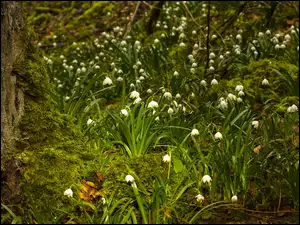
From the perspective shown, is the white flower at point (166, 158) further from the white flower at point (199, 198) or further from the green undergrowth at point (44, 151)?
the green undergrowth at point (44, 151)

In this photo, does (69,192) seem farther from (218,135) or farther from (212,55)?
(212,55)

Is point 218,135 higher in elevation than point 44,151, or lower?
lower

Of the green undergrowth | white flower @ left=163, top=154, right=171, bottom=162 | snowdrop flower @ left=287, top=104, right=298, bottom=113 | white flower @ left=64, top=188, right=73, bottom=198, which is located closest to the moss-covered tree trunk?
the green undergrowth

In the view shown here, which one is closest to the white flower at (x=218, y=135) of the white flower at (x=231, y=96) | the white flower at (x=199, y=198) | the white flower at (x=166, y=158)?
the white flower at (x=166, y=158)

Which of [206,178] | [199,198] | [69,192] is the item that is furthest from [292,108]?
[69,192]

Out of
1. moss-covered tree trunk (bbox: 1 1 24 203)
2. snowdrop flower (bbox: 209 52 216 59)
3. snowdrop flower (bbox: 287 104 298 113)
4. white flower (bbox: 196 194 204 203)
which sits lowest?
white flower (bbox: 196 194 204 203)

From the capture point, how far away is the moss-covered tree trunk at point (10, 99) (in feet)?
9.47

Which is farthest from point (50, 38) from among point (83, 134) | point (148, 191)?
point (148, 191)

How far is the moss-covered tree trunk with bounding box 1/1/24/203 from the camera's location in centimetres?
289

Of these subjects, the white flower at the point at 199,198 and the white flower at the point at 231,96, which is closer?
the white flower at the point at 199,198

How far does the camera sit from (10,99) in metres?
3.04

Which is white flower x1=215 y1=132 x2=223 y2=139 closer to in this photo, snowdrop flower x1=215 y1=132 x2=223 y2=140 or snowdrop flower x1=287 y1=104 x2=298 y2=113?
snowdrop flower x1=215 y1=132 x2=223 y2=140

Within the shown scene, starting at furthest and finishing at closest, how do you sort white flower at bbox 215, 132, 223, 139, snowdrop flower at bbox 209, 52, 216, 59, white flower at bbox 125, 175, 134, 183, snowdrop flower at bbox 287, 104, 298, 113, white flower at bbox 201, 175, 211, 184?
snowdrop flower at bbox 209, 52, 216, 59
snowdrop flower at bbox 287, 104, 298, 113
white flower at bbox 215, 132, 223, 139
white flower at bbox 201, 175, 211, 184
white flower at bbox 125, 175, 134, 183

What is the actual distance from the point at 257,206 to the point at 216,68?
2943 millimetres
